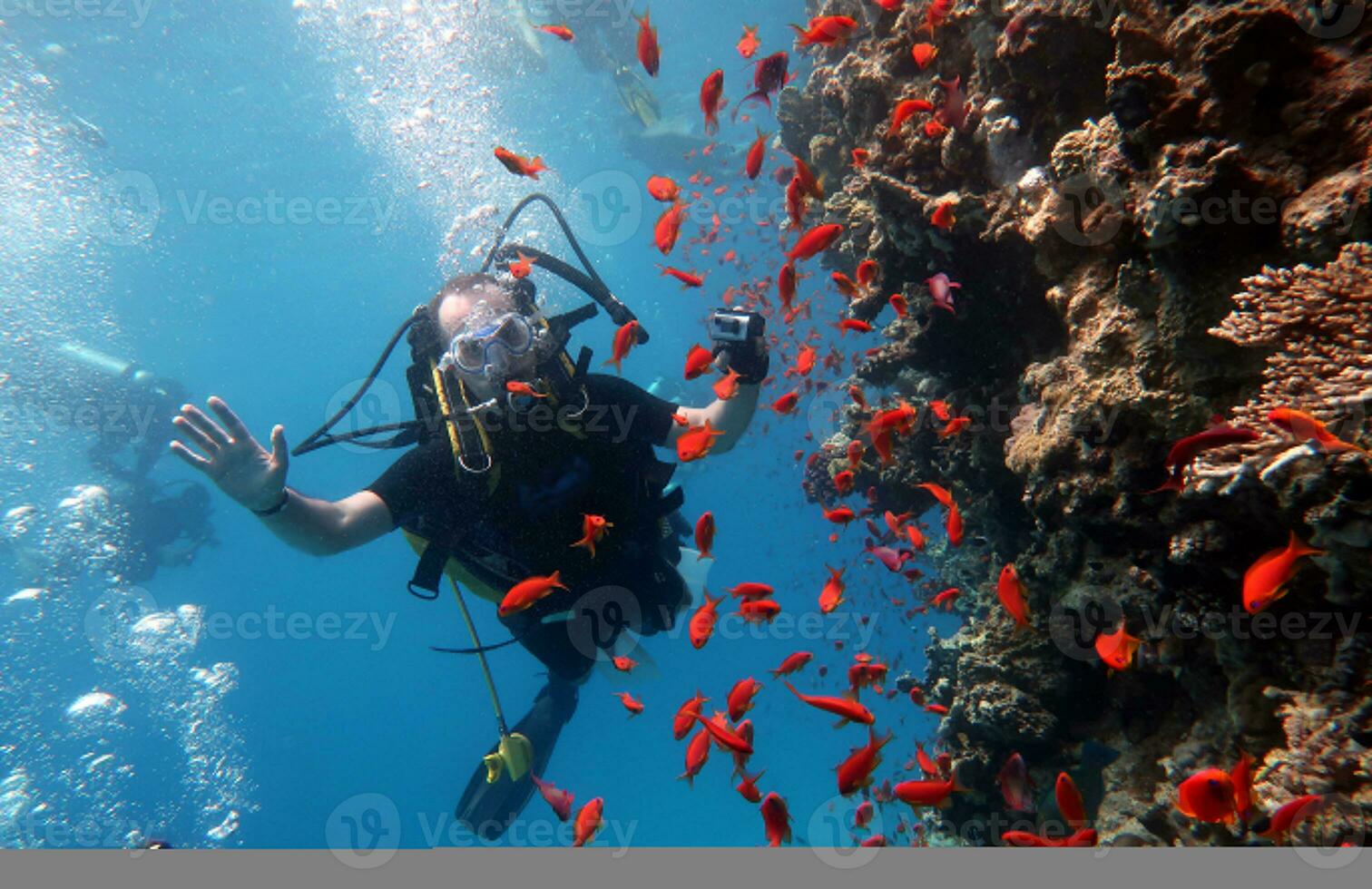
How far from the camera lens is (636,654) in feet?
20.6

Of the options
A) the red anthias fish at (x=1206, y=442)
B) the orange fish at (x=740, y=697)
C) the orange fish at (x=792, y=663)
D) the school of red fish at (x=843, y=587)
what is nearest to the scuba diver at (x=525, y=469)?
the school of red fish at (x=843, y=587)

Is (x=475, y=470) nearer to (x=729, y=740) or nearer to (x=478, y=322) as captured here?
(x=478, y=322)

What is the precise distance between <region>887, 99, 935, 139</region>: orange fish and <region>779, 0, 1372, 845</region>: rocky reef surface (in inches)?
4.1

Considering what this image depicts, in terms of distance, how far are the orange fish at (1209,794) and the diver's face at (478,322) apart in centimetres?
440

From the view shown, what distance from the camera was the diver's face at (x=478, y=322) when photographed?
A: 4.62m

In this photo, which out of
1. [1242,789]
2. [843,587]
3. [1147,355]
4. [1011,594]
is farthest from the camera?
[843,587]

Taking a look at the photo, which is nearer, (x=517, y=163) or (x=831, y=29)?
(x=831, y=29)

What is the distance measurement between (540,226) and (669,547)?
3924cm

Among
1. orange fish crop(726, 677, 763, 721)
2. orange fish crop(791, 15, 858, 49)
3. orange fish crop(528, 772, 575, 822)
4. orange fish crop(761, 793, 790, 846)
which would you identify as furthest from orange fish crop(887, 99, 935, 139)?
orange fish crop(528, 772, 575, 822)

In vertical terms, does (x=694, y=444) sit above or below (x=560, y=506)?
above

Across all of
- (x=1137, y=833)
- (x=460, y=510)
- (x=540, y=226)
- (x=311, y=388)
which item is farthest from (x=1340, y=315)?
(x=311, y=388)

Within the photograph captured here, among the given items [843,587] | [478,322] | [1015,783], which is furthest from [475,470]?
[1015,783]

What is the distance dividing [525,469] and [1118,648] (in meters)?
4.00

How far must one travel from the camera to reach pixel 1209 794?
86.1 inches
